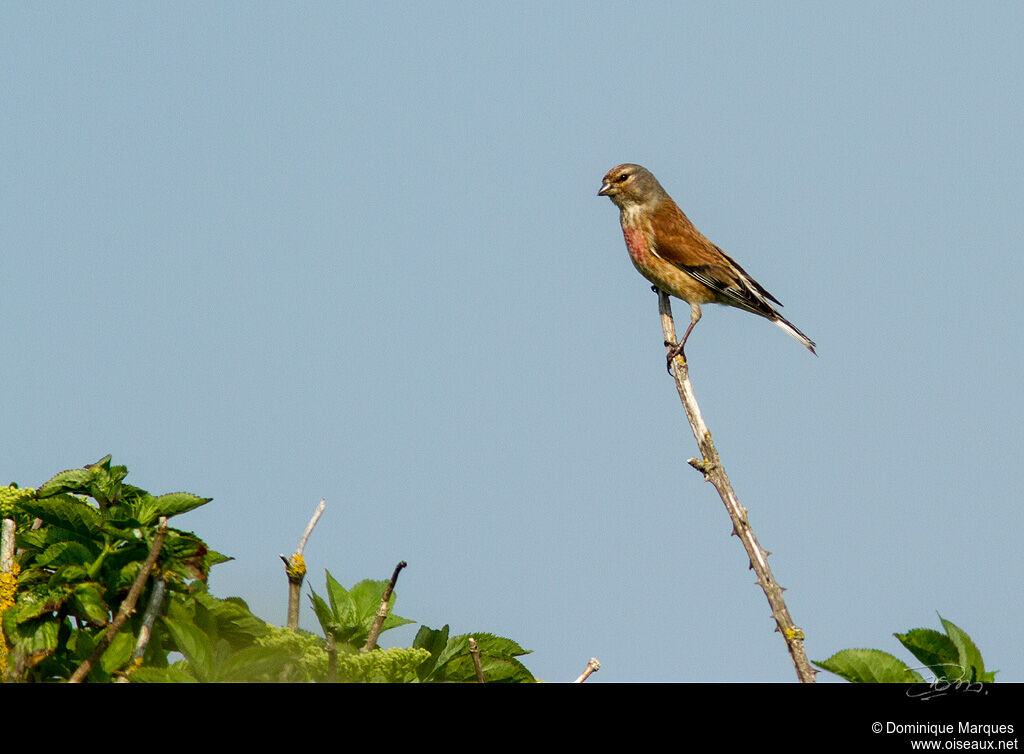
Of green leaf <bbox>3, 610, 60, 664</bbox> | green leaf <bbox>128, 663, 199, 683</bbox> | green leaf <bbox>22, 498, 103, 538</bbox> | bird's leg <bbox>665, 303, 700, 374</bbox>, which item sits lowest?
green leaf <bbox>128, 663, 199, 683</bbox>

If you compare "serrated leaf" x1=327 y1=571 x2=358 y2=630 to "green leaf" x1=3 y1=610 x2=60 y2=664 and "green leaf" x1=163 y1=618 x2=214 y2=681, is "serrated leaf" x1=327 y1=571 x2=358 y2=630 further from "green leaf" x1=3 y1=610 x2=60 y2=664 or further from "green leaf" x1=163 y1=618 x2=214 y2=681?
"green leaf" x1=3 y1=610 x2=60 y2=664

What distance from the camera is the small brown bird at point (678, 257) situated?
10.7 m

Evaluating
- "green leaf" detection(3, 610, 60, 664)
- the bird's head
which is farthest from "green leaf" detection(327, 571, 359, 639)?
the bird's head

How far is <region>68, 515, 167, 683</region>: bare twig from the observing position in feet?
8.80

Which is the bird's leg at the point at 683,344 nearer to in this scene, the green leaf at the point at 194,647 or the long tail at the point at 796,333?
the long tail at the point at 796,333

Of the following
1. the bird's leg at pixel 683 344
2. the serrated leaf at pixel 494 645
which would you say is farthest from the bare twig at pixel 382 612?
the bird's leg at pixel 683 344

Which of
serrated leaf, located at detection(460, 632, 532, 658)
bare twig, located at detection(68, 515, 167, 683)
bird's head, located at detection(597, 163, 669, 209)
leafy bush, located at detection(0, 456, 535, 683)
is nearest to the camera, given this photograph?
bare twig, located at detection(68, 515, 167, 683)

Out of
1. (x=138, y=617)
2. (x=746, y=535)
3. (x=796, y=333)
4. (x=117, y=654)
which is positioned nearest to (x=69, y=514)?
(x=138, y=617)

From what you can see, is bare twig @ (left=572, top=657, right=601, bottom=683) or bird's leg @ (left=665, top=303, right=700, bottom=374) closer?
bare twig @ (left=572, top=657, right=601, bottom=683)

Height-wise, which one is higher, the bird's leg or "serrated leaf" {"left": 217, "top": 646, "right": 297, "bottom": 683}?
the bird's leg

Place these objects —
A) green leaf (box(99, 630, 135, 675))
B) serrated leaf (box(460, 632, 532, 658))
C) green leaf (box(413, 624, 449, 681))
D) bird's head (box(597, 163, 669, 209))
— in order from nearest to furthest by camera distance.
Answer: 1. green leaf (box(99, 630, 135, 675))
2. green leaf (box(413, 624, 449, 681))
3. serrated leaf (box(460, 632, 532, 658))
4. bird's head (box(597, 163, 669, 209))

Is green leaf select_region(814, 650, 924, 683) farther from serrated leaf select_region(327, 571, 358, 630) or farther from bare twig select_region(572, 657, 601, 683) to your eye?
serrated leaf select_region(327, 571, 358, 630)
